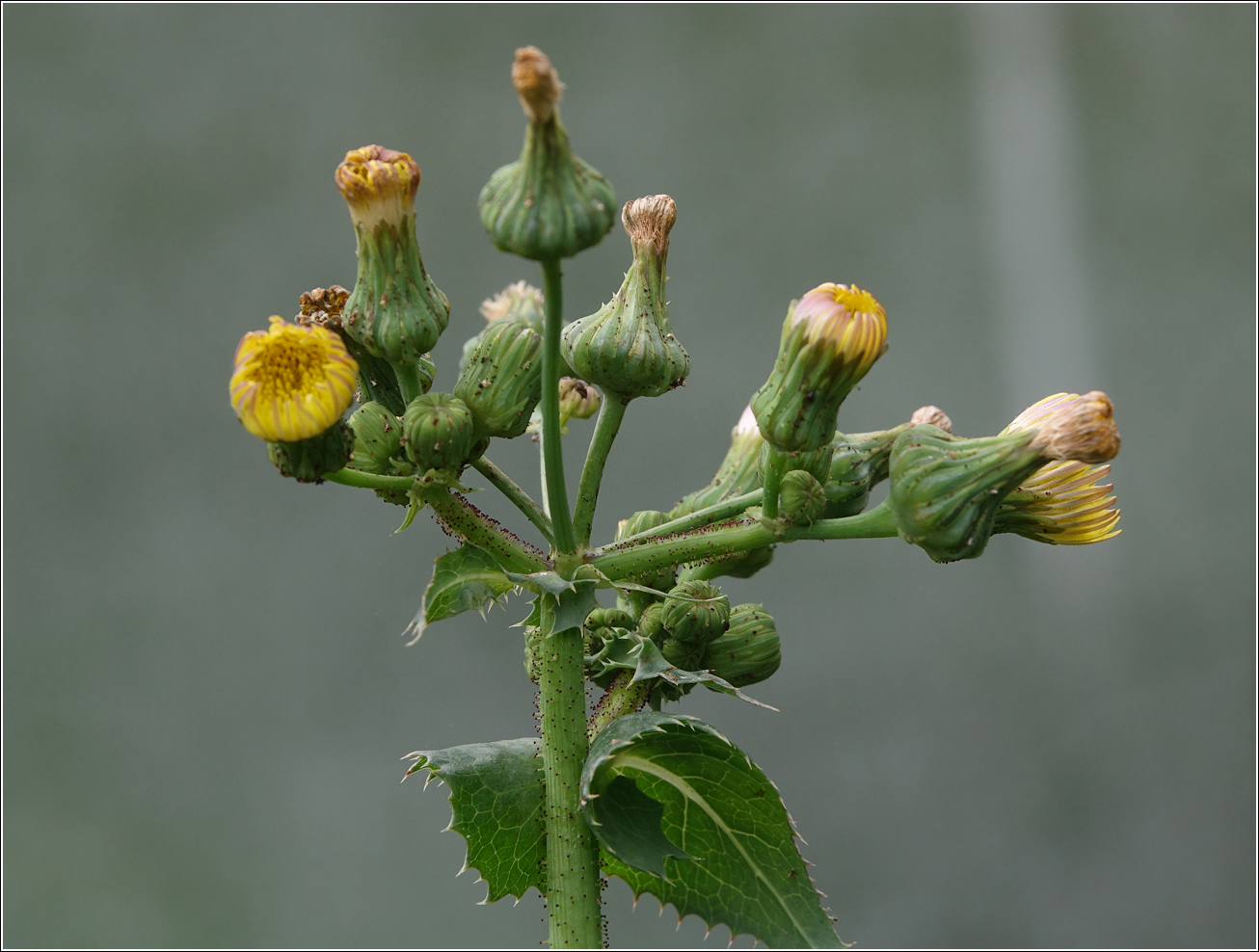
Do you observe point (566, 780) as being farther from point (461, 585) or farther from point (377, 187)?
point (377, 187)

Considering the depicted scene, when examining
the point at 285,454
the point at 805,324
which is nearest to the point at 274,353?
the point at 285,454

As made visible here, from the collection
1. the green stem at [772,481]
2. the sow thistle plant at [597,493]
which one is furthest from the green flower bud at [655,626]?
the green stem at [772,481]

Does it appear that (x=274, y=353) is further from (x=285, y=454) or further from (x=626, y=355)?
(x=626, y=355)

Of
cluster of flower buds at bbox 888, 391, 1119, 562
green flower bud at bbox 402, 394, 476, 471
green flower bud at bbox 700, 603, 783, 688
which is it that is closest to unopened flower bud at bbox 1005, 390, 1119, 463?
cluster of flower buds at bbox 888, 391, 1119, 562

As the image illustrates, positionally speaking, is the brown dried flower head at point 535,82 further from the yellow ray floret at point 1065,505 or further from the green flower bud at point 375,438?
the yellow ray floret at point 1065,505

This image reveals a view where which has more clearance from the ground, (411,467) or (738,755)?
(411,467)

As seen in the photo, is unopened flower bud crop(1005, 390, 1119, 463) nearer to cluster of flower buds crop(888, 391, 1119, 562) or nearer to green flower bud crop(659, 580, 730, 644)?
cluster of flower buds crop(888, 391, 1119, 562)

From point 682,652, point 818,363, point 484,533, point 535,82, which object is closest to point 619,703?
point 682,652
